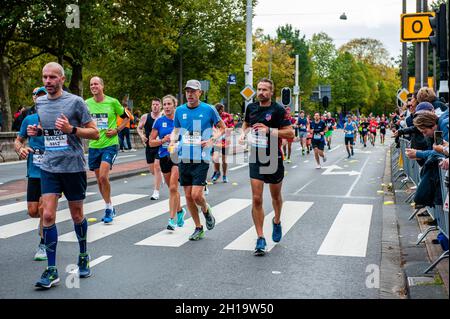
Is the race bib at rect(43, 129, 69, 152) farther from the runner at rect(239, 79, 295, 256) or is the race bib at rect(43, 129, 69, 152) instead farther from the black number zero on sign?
the black number zero on sign

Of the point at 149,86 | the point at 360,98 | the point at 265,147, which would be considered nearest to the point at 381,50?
the point at 360,98

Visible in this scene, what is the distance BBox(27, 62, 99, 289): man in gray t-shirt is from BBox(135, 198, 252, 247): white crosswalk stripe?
6.82 ft

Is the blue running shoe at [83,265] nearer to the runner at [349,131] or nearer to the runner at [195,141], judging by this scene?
the runner at [195,141]

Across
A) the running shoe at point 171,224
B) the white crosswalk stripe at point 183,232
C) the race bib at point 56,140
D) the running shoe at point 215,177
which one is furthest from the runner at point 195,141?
the running shoe at point 215,177

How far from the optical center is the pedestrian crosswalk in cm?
786

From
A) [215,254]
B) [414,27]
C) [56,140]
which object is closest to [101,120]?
[215,254]

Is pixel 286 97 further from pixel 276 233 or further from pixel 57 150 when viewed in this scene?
pixel 57 150

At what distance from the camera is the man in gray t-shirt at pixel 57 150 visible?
18.9ft

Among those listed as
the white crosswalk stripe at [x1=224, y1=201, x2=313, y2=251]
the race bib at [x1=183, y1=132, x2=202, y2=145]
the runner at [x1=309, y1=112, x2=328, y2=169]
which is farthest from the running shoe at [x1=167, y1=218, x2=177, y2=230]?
the runner at [x1=309, y1=112, x2=328, y2=169]

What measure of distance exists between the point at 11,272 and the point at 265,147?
309cm

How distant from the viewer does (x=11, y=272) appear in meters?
6.33

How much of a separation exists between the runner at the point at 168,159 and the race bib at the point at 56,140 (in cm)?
295

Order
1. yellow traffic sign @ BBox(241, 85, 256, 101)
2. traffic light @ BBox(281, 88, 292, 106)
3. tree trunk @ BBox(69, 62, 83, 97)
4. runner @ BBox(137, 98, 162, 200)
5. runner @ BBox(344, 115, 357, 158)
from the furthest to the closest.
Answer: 1. tree trunk @ BBox(69, 62, 83, 97)
2. runner @ BBox(344, 115, 357, 158)
3. yellow traffic sign @ BBox(241, 85, 256, 101)
4. traffic light @ BBox(281, 88, 292, 106)
5. runner @ BBox(137, 98, 162, 200)
